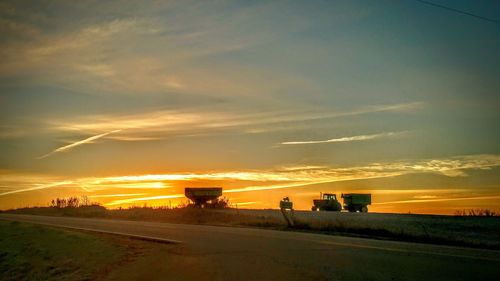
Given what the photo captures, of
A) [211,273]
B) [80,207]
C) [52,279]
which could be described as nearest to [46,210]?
[80,207]

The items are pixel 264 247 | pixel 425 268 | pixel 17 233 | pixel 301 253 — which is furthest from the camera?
pixel 17 233

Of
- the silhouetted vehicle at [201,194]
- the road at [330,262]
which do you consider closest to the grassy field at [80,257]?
the road at [330,262]

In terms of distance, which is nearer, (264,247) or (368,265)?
(368,265)

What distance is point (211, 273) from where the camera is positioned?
10.9m

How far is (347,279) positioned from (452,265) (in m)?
3.26

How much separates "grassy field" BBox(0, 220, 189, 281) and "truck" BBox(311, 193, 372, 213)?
3543 centimetres

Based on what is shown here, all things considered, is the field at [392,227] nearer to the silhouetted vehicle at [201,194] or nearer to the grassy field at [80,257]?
the silhouetted vehicle at [201,194]

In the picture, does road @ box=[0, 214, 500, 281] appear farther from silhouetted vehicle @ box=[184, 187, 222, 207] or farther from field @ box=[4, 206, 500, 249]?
silhouetted vehicle @ box=[184, 187, 222, 207]

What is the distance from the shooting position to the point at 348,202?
54188mm

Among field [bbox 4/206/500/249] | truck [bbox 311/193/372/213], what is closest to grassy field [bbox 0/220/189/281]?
field [bbox 4/206/500/249]

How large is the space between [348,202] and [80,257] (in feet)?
135

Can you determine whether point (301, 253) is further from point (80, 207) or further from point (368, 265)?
point (80, 207)

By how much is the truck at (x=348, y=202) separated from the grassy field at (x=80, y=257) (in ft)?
116

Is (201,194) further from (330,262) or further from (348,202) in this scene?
(330,262)
